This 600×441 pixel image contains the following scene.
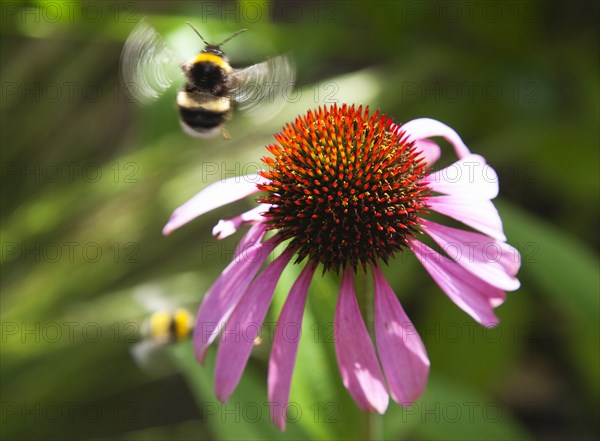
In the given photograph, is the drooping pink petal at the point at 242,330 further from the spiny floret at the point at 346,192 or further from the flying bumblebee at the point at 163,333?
the flying bumblebee at the point at 163,333

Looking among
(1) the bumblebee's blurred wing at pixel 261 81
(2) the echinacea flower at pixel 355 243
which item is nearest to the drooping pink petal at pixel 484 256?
(2) the echinacea flower at pixel 355 243

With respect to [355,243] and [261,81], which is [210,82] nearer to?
[261,81]

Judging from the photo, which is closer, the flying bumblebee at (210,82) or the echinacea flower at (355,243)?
the echinacea flower at (355,243)

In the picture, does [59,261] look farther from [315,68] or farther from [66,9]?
[315,68]

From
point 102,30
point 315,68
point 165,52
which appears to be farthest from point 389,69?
point 165,52

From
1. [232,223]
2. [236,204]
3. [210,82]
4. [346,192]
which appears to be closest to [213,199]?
[232,223]

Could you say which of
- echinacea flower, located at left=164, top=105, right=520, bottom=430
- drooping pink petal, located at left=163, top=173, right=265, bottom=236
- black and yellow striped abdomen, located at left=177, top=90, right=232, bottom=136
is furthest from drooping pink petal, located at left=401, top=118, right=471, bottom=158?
black and yellow striped abdomen, located at left=177, top=90, right=232, bottom=136
